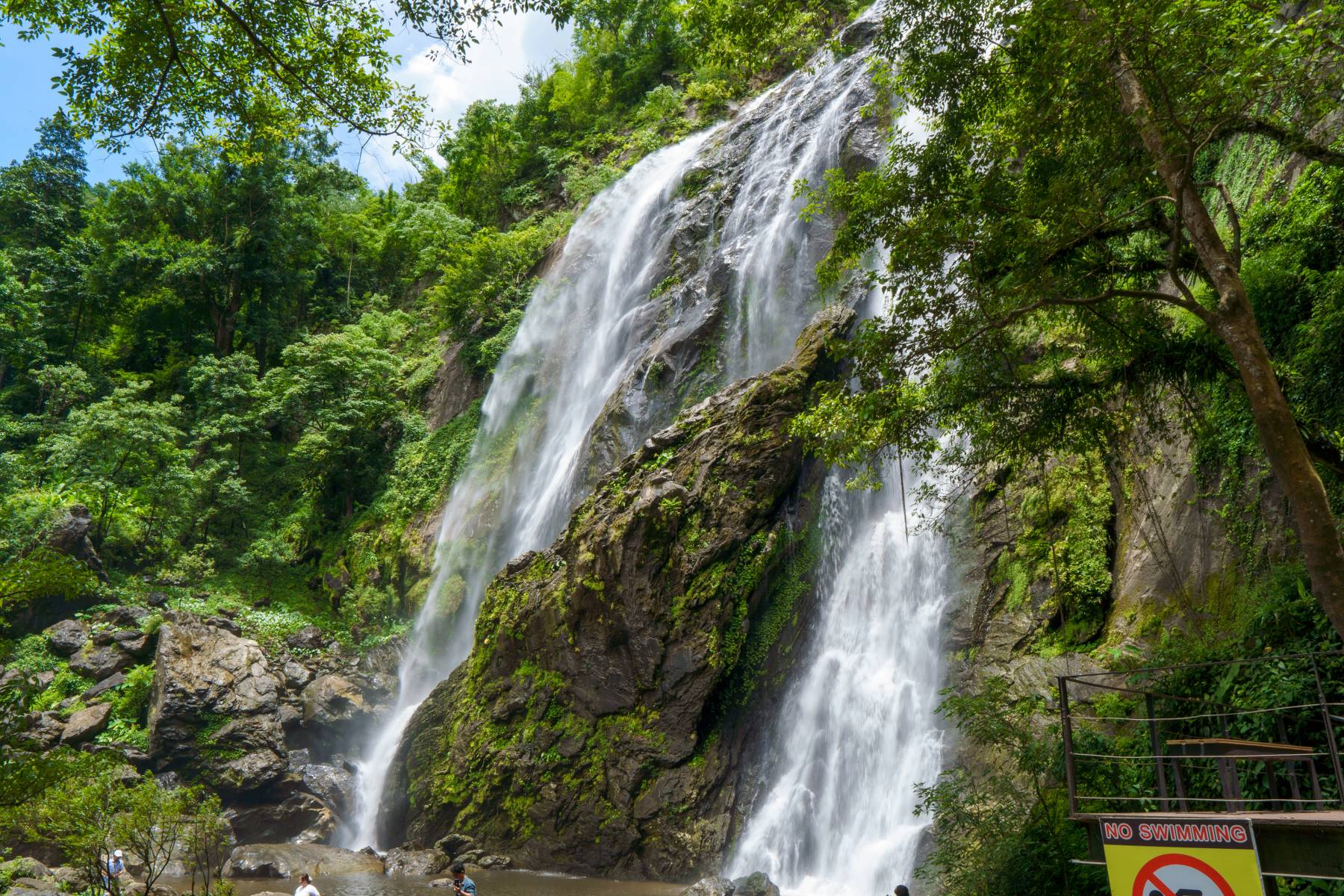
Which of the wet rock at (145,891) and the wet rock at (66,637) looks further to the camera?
the wet rock at (66,637)

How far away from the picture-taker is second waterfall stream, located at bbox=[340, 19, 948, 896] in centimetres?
1231

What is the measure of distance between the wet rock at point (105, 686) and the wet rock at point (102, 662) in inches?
10.8

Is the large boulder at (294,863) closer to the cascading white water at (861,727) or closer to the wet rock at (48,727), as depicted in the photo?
the wet rock at (48,727)

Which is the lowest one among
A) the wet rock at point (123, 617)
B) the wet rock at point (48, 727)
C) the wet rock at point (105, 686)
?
the wet rock at point (48, 727)

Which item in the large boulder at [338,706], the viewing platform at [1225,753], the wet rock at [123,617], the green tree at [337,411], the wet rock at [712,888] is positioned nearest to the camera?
the viewing platform at [1225,753]

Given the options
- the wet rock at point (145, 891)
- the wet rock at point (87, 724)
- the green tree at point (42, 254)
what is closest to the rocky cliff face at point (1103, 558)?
the wet rock at point (145, 891)

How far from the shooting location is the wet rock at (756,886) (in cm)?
1075

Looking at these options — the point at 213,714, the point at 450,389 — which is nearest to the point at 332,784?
the point at 213,714

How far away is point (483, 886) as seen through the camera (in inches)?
512

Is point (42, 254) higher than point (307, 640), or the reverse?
point (42, 254)

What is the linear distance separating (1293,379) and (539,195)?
109 ft

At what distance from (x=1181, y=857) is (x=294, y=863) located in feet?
52.6

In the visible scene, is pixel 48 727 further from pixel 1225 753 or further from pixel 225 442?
pixel 1225 753

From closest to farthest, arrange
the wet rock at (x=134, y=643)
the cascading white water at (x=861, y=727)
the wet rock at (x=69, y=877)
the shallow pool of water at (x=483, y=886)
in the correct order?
the cascading white water at (x=861, y=727) → the wet rock at (x=69, y=877) → the shallow pool of water at (x=483, y=886) → the wet rock at (x=134, y=643)
